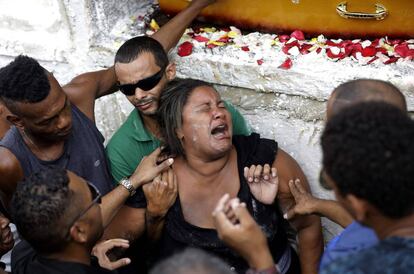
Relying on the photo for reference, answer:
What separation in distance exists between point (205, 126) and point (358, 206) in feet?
4.49

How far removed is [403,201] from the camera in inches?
73.7

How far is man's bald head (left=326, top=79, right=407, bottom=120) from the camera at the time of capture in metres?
2.56

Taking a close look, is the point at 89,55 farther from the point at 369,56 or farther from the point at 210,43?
the point at 369,56

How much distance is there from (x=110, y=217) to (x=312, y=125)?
1.28 m

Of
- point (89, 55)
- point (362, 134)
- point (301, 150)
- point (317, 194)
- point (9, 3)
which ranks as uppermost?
point (362, 134)

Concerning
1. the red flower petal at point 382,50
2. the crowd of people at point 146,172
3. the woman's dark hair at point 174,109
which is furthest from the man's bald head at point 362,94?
the red flower petal at point 382,50

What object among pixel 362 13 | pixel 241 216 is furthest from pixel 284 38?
pixel 241 216

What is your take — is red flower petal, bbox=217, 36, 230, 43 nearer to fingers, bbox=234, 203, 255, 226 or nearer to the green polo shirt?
the green polo shirt

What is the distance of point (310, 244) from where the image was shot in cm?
345

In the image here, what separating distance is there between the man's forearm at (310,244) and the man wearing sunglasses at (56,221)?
1.33 meters

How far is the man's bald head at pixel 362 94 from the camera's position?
8.39ft

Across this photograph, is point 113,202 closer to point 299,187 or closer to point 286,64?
point 299,187

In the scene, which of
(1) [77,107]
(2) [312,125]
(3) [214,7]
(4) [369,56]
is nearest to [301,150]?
(2) [312,125]

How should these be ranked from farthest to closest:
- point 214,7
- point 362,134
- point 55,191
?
point 214,7 < point 55,191 < point 362,134
